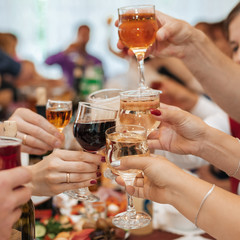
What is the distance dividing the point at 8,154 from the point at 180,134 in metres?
0.91

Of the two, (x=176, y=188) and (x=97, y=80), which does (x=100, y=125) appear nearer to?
(x=176, y=188)

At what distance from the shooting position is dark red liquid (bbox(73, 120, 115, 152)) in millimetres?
1316

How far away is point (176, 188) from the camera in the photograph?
1.12 m

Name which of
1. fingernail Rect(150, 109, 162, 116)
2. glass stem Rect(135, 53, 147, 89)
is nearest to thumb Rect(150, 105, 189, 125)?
fingernail Rect(150, 109, 162, 116)

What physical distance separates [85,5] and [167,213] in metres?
8.30

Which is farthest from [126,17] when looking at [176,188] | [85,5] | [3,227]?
[85,5]

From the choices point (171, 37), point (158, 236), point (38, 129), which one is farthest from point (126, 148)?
point (171, 37)

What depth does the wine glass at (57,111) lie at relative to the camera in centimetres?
165

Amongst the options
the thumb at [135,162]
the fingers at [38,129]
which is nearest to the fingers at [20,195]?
the thumb at [135,162]

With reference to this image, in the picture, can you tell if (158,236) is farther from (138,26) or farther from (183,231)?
(138,26)

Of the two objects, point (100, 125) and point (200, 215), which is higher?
point (100, 125)

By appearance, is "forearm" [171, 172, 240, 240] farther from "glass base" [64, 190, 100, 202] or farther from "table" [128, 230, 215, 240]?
"table" [128, 230, 215, 240]

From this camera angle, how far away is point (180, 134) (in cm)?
161

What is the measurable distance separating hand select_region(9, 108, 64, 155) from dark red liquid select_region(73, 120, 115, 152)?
0.30 metres
